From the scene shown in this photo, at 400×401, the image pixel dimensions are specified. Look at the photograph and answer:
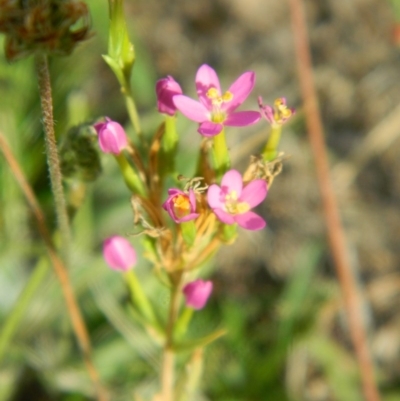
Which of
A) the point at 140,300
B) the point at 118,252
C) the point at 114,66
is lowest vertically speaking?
the point at 140,300

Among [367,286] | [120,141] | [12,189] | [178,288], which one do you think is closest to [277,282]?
[367,286]

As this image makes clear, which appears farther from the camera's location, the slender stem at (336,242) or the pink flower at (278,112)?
the slender stem at (336,242)

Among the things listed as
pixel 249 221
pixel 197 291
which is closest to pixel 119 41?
pixel 249 221

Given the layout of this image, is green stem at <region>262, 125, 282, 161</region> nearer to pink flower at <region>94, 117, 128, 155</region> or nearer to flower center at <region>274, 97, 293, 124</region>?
flower center at <region>274, 97, 293, 124</region>

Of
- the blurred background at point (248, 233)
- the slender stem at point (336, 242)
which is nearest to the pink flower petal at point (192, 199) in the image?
the blurred background at point (248, 233)

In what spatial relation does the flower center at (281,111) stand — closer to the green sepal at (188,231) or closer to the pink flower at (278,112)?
the pink flower at (278,112)

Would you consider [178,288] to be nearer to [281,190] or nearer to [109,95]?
[281,190]

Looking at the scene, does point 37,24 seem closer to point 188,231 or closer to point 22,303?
point 188,231
